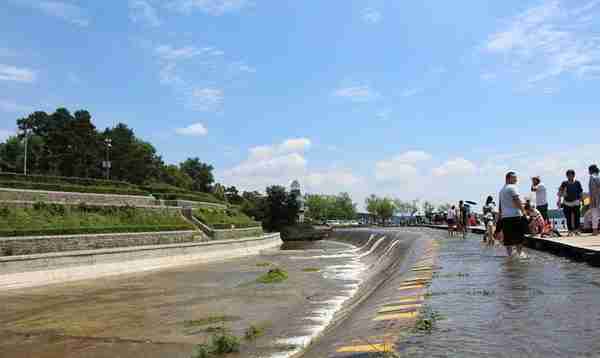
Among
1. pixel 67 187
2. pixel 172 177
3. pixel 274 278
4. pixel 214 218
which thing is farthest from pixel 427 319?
pixel 172 177

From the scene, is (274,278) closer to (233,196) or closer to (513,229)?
(513,229)

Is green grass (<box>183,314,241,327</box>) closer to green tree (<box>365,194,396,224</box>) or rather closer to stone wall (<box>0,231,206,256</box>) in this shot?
stone wall (<box>0,231,206,256</box>)

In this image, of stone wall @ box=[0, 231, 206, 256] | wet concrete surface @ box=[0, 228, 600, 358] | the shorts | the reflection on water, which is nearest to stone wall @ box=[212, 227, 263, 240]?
stone wall @ box=[0, 231, 206, 256]

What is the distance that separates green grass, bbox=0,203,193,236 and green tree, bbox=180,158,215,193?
342 ft

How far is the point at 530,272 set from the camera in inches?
393

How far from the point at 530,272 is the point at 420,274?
2.09 meters

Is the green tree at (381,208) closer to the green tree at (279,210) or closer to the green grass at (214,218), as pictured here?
the green tree at (279,210)

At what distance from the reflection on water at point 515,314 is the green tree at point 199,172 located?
13677cm

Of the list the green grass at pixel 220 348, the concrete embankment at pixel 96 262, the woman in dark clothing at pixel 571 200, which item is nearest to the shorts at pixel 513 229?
the woman in dark clothing at pixel 571 200

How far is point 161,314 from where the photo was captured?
1237cm

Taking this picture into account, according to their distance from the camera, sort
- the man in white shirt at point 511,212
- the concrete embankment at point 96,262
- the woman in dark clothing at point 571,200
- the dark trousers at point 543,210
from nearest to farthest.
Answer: the man in white shirt at point 511,212 < the woman in dark clothing at point 571,200 < the dark trousers at point 543,210 < the concrete embankment at point 96,262

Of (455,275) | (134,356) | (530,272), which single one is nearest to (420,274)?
(455,275)

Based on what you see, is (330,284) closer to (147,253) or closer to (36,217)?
(147,253)

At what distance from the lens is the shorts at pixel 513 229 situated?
12.3 m
